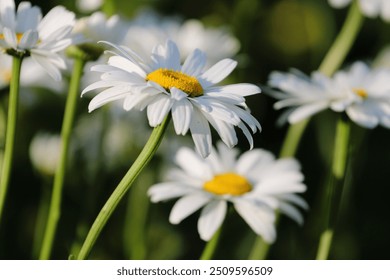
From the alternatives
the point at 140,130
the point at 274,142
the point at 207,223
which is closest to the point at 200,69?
the point at 207,223

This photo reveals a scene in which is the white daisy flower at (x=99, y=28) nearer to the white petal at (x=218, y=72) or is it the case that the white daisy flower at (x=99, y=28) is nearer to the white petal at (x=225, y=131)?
the white petal at (x=218, y=72)

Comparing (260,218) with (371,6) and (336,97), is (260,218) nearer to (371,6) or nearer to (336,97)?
(336,97)

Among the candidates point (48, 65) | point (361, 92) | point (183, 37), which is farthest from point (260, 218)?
point (183, 37)

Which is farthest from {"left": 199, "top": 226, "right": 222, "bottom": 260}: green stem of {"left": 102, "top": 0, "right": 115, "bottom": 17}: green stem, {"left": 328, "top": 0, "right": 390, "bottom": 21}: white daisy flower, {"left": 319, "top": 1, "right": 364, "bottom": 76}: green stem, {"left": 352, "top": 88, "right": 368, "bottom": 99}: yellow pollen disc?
{"left": 328, "top": 0, "right": 390, "bottom": 21}: white daisy flower

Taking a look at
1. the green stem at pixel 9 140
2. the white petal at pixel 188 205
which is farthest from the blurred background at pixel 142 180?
→ the green stem at pixel 9 140
